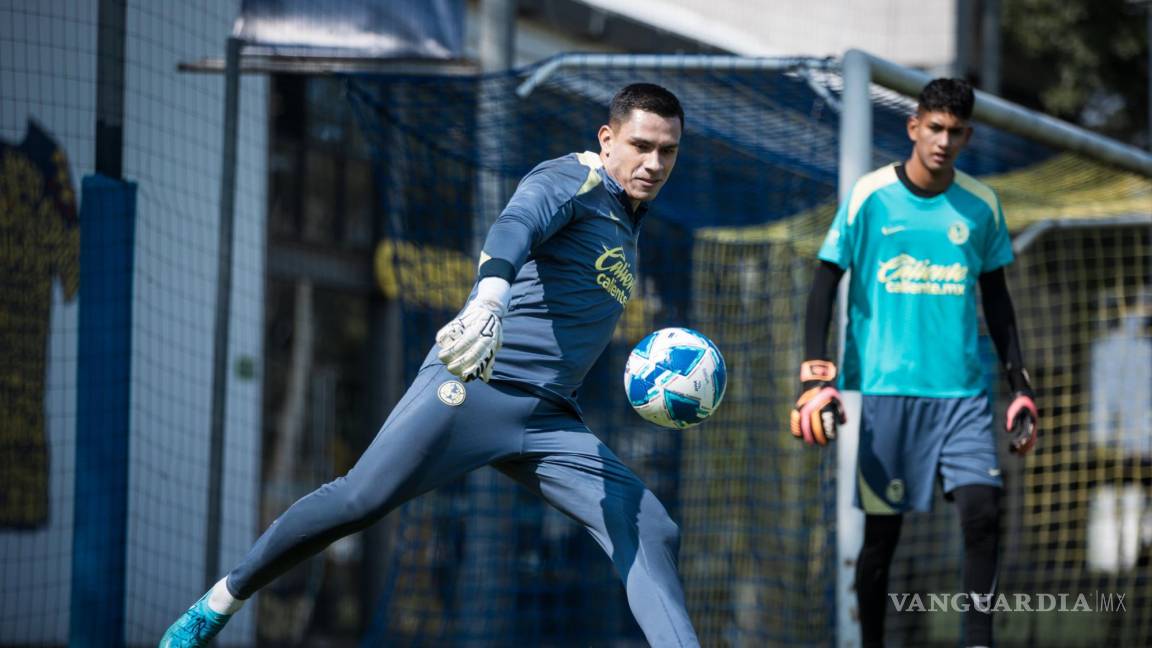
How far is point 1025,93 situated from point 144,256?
11569 millimetres

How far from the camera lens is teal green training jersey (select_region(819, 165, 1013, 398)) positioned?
5480mm

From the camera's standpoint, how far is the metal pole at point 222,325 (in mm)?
7125

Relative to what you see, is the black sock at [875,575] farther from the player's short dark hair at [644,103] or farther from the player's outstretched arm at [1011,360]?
the player's short dark hair at [644,103]

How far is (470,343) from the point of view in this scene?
12.3 feet

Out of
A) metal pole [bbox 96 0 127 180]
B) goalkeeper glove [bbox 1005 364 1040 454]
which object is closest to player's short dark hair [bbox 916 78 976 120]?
goalkeeper glove [bbox 1005 364 1040 454]

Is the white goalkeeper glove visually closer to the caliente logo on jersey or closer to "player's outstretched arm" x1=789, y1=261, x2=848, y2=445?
the caliente logo on jersey

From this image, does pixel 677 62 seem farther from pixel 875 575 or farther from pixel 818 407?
pixel 875 575

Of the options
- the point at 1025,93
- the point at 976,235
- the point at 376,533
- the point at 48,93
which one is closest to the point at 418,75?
the point at 48,93

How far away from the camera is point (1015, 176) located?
31.5ft

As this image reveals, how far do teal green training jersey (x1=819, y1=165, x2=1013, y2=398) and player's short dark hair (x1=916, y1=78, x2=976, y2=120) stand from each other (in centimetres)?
34

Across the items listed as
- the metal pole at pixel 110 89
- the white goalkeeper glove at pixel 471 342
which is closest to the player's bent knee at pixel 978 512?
the white goalkeeper glove at pixel 471 342

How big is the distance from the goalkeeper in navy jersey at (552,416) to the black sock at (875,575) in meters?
1.35

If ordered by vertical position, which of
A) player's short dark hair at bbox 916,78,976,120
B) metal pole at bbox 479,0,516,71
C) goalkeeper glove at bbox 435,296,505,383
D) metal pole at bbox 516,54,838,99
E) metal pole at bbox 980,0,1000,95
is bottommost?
goalkeeper glove at bbox 435,296,505,383

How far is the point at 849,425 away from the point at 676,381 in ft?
6.79
